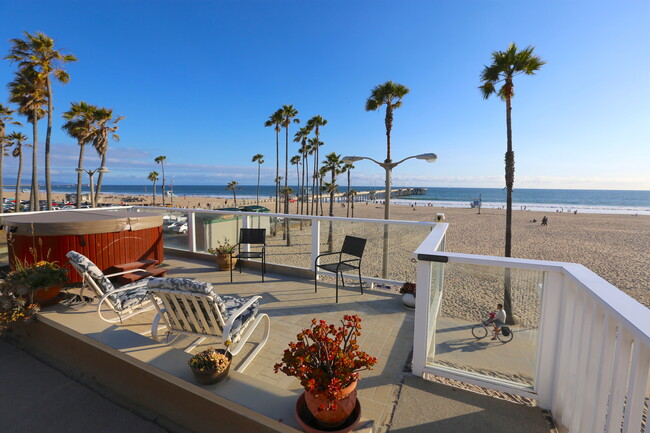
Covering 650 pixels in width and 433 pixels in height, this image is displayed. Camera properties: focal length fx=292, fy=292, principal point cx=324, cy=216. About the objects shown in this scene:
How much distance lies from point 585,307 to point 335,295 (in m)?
3.15

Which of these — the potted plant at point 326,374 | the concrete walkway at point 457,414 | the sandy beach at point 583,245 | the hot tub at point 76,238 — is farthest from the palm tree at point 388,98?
the potted plant at point 326,374

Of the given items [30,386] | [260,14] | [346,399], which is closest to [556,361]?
[346,399]

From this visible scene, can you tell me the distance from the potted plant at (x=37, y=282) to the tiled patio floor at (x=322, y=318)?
0.79 m

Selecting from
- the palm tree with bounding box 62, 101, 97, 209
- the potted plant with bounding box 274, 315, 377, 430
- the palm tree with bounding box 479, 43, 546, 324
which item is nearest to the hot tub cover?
the potted plant with bounding box 274, 315, 377, 430

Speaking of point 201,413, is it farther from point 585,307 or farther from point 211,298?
point 585,307

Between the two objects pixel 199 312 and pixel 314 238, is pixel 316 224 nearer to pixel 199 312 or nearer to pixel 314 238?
pixel 314 238

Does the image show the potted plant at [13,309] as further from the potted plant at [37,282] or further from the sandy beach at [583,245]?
the sandy beach at [583,245]

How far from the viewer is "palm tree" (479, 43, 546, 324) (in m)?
11.0

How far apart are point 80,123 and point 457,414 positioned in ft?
99.5

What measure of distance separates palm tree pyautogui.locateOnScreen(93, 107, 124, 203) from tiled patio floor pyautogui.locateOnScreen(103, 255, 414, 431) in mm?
24741

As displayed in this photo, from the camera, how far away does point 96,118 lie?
23281 mm

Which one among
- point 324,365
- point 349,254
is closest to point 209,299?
point 324,365

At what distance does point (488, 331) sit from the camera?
253 cm

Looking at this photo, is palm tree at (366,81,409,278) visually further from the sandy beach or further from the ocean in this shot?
the ocean
